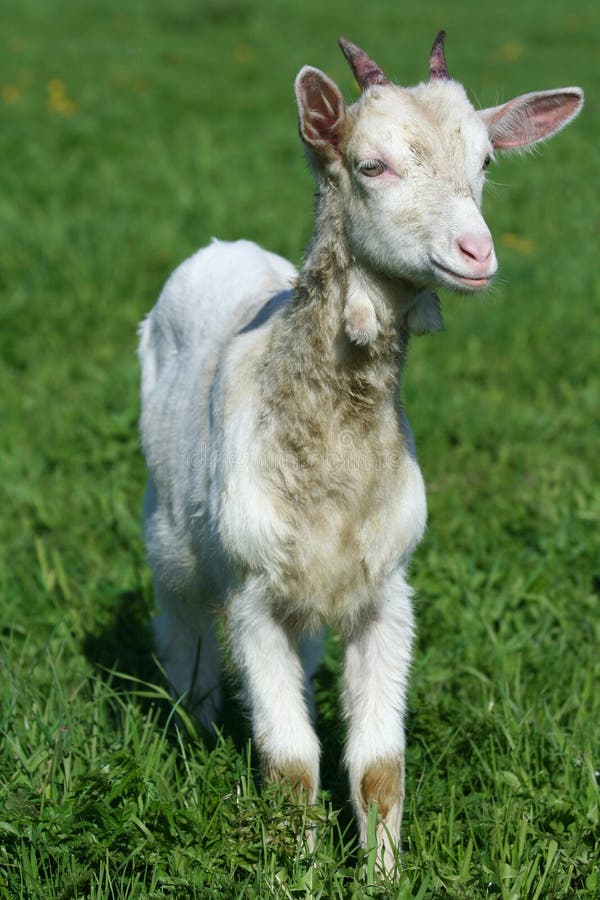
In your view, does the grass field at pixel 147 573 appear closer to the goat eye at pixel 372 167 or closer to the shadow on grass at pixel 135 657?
the shadow on grass at pixel 135 657

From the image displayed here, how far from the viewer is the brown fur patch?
2.98 metres

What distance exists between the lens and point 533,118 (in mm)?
3053

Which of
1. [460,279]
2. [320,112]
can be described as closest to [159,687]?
[460,279]

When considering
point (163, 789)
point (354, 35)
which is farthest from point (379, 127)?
point (354, 35)

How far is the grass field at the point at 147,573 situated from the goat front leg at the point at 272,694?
10 cm

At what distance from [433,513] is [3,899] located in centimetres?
260

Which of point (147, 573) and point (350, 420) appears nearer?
point (350, 420)

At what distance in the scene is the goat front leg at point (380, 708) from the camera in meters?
2.98

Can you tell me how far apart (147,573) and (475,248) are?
2.34 meters

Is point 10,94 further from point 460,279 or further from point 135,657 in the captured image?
point 460,279

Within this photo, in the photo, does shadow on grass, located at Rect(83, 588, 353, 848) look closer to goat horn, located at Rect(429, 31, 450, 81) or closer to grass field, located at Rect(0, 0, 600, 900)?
grass field, located at Rect(0, 0, 600, 900)

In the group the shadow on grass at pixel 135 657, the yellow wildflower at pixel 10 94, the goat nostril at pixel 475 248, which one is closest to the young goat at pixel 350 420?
the goat nostril at pixel 475 248

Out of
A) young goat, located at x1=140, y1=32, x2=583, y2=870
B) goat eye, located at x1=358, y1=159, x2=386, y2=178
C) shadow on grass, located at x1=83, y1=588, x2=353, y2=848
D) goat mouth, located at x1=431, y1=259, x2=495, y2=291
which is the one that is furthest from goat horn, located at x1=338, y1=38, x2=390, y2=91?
shadow on grass, located at x1=83, y1=588, x2=353, y2=848

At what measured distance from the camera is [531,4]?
61.1ft
